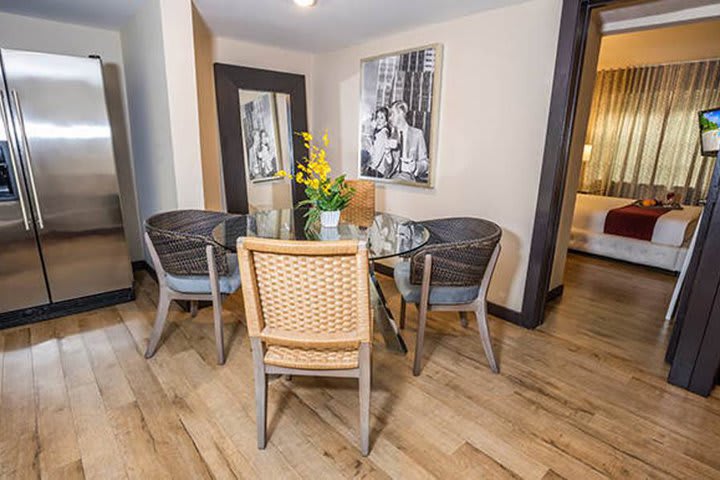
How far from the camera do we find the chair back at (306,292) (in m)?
1.29

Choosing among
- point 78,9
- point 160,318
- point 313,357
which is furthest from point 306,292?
point 78,9

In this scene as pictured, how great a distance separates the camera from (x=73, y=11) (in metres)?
2.71

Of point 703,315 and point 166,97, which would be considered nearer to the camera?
point 703,315

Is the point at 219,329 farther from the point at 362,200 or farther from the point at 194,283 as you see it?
the point at 362,200

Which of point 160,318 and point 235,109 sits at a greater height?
point 235,109

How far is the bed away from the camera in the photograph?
3.83 metres

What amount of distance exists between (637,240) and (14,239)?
18.3ft

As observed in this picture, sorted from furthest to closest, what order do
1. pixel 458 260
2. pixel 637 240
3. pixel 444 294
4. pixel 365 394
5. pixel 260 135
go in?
pixel 637 240
pixel 260 135
pixel 444 294
pixel 458 260
pixel 365 394

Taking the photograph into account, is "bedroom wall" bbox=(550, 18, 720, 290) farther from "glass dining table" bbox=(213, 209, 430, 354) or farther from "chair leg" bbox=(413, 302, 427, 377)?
"chair leg" bbox=(413, 302, 427, 377)

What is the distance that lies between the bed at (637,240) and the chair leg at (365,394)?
3929 mm

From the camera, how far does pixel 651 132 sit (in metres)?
5.86

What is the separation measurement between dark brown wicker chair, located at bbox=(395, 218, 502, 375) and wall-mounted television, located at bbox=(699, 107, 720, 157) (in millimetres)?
1909

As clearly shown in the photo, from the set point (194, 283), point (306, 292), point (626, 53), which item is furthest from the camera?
point (626, 53)

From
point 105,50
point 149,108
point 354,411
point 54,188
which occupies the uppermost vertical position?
point 105,50
